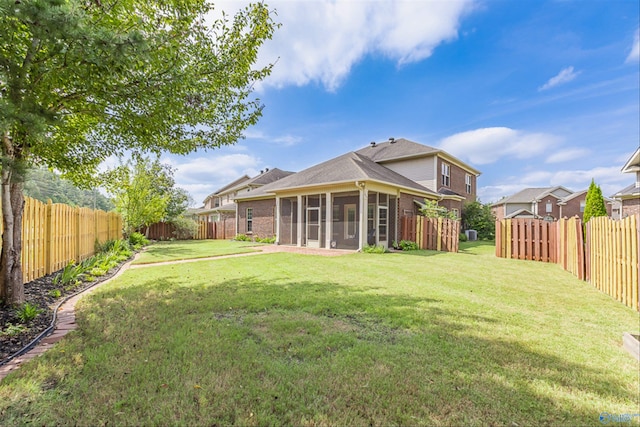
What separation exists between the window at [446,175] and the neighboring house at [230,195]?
14846 millimetres

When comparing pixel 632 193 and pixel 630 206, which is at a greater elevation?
pixel 632 193

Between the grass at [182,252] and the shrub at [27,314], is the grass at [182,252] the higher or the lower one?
the lower one

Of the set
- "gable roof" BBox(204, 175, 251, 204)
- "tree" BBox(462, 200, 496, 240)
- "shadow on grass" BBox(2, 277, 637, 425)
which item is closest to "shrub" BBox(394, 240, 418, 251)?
"shadow on grass" BBox(2, 277, 637, 425)

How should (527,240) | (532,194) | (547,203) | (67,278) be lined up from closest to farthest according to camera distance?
1. (67,278)
2. (527,240)
3. (547,203)
4. (532,194)

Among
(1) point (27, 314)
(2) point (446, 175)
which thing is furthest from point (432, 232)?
(1) point (27, 314)

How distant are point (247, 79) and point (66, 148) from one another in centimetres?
356

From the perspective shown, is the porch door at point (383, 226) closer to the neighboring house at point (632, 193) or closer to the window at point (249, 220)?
the window at point (249, 220)

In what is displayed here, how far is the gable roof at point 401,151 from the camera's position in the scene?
18.2 metres

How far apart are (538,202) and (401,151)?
2807 cm

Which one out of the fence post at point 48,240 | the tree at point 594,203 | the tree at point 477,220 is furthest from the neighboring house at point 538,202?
the fence post at point 48,240

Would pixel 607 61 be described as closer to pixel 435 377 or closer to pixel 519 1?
pixel 519 1

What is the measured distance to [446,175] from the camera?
19578mm

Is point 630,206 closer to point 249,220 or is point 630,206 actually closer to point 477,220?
point 477,220

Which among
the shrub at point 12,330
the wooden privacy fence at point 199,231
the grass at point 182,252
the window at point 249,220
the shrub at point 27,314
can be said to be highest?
the window at point 249,220
